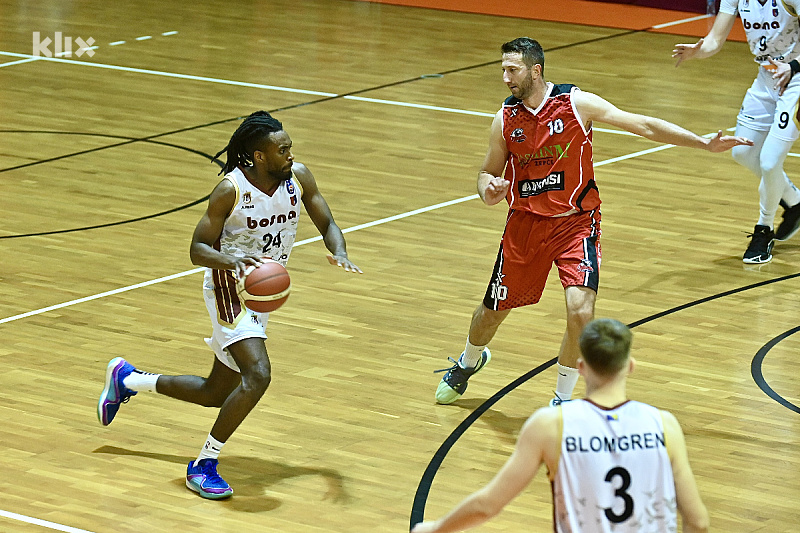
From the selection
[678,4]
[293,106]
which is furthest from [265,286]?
[678,4]

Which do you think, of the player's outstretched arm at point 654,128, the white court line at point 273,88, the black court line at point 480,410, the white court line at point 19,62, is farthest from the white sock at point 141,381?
the white court line at point 19,62

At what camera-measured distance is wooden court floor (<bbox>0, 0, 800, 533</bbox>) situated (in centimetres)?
611

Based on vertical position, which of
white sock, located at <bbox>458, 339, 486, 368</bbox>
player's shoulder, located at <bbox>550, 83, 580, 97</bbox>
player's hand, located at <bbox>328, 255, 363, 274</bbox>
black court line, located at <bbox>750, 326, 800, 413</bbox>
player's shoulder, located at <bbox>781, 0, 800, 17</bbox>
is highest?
player's shoulder, located at <bbox>781, 0, 800, 17</bbox>

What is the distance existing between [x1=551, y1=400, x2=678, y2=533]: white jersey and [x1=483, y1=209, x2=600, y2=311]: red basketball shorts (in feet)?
9.60

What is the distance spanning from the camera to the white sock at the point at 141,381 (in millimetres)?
6457

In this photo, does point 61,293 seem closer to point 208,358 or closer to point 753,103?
point 208,358

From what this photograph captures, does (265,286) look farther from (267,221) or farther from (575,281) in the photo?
(575,281)

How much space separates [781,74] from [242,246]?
4692 mm

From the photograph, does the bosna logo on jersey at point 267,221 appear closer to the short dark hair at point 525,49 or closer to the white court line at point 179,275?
the short dark hair at point 525,49

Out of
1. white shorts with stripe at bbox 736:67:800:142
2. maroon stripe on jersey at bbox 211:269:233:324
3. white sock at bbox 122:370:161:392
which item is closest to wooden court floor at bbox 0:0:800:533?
white sock at bbox 122:370:161:392

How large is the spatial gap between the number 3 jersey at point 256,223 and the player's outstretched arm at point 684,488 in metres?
2.75

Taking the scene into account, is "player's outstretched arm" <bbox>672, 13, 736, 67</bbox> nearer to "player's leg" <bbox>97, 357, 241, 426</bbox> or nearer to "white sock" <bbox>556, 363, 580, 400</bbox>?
"white sock" <bbox>556, 363, 580, 400</bbox>

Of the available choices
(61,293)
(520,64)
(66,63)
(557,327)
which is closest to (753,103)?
(557,327)

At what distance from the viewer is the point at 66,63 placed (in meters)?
16.7
